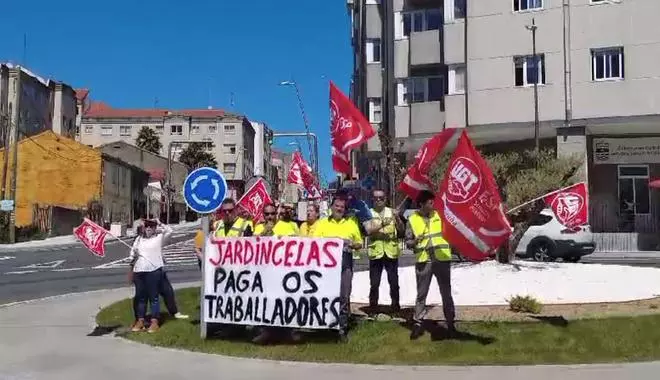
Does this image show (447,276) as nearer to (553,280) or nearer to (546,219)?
(553,280)

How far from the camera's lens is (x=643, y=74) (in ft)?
100

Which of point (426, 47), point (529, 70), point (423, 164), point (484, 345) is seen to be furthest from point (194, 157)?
point (484, 345)

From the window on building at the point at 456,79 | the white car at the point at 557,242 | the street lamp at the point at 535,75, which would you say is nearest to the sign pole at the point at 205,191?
the white car at the point at 557,242

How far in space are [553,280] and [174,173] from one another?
87.0 meters

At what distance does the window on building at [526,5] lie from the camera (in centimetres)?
3228

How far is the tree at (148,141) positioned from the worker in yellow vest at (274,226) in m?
100

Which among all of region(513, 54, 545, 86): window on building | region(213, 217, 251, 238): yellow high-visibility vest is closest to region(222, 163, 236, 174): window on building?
region(513, 54, 545, 86): window on building

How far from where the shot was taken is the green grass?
895 cm

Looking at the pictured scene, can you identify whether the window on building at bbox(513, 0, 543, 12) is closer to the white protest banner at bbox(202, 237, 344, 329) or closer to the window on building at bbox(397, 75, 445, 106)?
the window on building at bbox(397, 75, 445, 106)

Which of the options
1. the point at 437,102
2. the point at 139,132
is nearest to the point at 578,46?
the point at 437,102

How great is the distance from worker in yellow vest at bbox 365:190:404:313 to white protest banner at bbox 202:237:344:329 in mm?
1038

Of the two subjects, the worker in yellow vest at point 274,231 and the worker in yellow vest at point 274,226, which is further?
the worker in yellow vest at point 274,226

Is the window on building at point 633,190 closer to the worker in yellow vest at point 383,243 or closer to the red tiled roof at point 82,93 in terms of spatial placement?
the worker in yellow vest at point 383,243

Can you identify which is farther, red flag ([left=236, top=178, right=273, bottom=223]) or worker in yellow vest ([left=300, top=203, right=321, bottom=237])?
red flag ([left=236, top=178, right=273, bottom=223])
